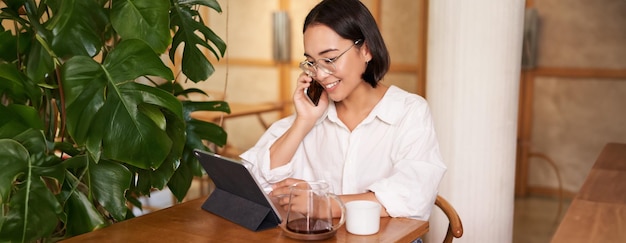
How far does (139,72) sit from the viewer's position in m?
1.93

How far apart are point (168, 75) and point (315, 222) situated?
0.63 meters

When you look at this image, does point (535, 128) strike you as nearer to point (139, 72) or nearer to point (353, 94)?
point (353, 94)

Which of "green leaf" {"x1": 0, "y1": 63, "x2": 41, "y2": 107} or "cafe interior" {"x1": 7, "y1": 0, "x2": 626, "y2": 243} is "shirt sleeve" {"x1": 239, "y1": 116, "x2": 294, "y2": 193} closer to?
"cafe interior" {"x1": 7, "y1": 0, "x2": 626, "y2": 243}

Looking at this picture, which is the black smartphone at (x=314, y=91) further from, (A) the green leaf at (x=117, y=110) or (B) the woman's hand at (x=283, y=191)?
(A) the green leaf at (x=117, y=110)

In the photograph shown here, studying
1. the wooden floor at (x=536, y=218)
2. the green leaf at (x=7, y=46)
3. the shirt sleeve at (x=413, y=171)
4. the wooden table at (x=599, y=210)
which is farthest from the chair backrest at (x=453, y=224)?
the wooden floor at (x=536, y=218)

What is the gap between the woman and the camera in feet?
6.40

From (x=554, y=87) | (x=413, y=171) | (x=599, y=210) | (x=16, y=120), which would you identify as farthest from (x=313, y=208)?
(x=554, y=87)

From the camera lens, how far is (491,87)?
295cm

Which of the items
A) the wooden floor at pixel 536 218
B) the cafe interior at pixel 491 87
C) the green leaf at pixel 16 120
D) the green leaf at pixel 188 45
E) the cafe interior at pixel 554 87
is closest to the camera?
the green leaf at pixel 16 120

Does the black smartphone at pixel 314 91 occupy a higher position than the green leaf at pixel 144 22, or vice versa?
the green leaf at pixel 144 22

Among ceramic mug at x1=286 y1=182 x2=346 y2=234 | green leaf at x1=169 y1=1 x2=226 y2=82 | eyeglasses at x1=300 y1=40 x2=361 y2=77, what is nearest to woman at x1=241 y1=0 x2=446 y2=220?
eyeglasses at x1=300 y1=40 x2=361 y2=77

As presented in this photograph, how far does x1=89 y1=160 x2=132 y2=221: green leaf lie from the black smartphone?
607 mm

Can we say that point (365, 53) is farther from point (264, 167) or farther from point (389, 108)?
point (264, 167)

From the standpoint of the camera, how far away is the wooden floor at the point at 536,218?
4.48m
